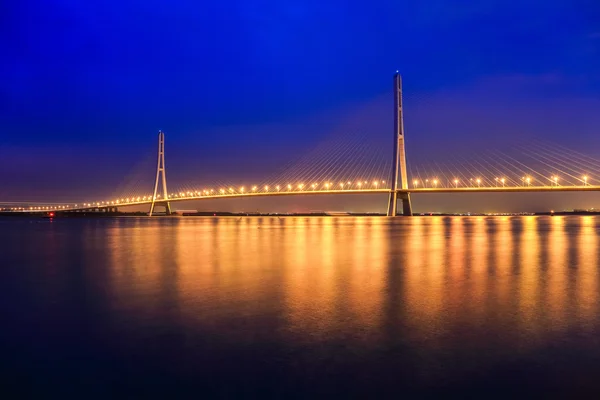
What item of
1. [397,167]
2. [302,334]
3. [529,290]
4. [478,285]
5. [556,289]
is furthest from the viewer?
[397,167]

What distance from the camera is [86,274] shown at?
8.69 metres

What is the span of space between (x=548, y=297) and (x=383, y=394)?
403 centimetres

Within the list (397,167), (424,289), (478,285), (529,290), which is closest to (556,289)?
(529,290)

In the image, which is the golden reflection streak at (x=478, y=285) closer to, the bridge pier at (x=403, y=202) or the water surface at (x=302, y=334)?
the water surface at (x=302, y=334)

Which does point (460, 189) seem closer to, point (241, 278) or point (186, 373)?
point (241, 278)

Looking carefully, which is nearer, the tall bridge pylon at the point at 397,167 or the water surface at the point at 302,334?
the water surface at the point at 302,334

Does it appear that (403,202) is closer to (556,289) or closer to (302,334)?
(556,289)

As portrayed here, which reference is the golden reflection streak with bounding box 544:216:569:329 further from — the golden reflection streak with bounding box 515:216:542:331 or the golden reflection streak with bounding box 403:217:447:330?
the golden reflection streak with bounding box 403:217:447:330

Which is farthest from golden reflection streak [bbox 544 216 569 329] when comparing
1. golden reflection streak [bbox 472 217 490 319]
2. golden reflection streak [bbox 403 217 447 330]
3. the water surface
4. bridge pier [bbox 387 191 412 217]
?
bridge pier [bbox 387 191 412 217]

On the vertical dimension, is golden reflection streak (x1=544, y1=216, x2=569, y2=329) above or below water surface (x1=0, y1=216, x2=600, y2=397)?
below

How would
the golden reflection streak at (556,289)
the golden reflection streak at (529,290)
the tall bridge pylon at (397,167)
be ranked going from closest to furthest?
the golden reflection streak at (529,290) < the golden reflection streak at (556,289) < the tall bridge pylon at (397,167)

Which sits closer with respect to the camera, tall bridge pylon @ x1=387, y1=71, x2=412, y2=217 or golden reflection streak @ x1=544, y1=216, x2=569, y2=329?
golden reflection streak @ x1=544, y1=216, x2=569, y2=329

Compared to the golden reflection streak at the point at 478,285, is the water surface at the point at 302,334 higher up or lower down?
higher up

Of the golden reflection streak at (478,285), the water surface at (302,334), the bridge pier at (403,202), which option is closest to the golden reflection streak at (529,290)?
the water surface at (302,334)
